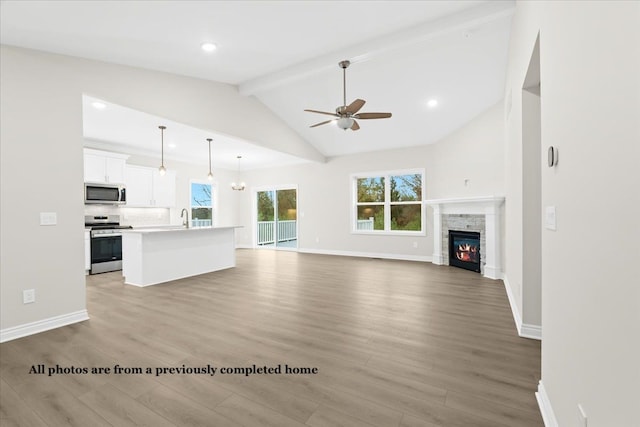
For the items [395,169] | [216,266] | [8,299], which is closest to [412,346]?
[8,299]

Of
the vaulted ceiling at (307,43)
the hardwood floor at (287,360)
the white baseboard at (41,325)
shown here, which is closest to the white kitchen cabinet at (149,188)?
the vaulted ceiling at (307,43)

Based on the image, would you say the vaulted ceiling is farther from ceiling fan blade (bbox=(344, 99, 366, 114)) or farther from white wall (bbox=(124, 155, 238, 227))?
white wall (bbox=(124, 155, 238, 227))

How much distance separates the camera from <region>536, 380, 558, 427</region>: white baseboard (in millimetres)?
1588

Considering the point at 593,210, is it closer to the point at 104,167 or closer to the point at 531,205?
the point at 531,205

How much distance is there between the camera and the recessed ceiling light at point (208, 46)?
3522 mm

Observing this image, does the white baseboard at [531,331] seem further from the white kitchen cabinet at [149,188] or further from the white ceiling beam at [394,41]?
the white kitchen cabinet at [149,188]

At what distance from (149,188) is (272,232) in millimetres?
4024

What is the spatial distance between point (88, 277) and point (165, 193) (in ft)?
8.90

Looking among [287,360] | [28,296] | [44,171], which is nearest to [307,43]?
[44,171]

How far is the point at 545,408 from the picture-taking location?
5.61 ft

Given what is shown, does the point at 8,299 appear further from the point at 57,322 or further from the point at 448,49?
the point at 448,49

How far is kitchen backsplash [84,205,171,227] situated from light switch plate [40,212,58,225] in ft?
12.5

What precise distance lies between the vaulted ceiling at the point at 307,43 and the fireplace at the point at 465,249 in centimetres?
233

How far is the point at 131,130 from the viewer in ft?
18.8
